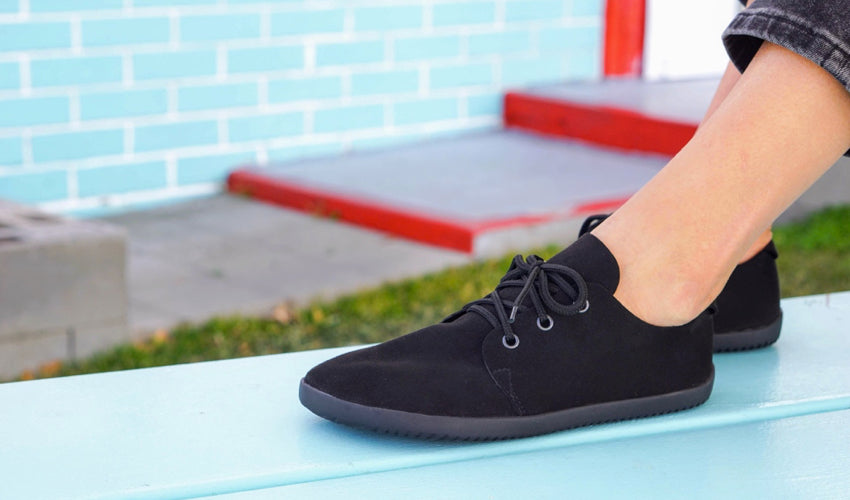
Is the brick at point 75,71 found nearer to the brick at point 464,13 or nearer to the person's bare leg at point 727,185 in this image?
the brick at point 464,13

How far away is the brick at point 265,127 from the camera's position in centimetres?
423

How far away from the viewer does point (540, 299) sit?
3.61 ft

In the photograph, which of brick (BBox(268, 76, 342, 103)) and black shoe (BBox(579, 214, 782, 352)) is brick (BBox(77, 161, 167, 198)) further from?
black shoe (BBox(579, 214, 782, 352))

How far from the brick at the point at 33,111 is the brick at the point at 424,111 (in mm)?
1367

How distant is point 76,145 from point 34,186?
0.66 feet

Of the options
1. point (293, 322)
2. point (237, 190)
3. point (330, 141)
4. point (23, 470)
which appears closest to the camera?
point (23, 470)

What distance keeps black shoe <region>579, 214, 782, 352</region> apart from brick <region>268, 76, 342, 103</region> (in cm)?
317

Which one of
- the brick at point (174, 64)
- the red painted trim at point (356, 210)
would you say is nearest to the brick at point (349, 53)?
the brick at point (174, 64)

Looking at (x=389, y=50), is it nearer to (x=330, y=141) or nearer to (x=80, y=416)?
(x=330, y=141)

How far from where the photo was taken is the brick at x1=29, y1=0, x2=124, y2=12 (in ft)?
12.1

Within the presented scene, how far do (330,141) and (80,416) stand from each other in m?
3.46

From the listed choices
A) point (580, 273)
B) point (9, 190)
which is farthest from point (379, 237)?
point (580, 273)

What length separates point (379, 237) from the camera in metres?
3.55

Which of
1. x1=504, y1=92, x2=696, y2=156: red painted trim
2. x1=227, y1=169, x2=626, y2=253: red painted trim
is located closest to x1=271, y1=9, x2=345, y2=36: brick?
x1=227, y1=169, x2=626, y2=253: red painted trim
